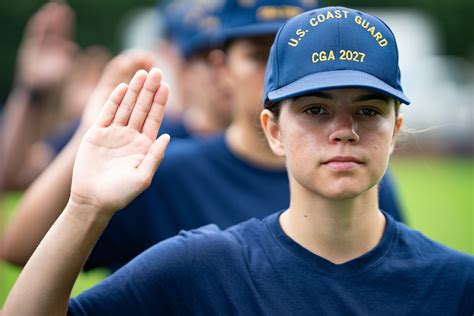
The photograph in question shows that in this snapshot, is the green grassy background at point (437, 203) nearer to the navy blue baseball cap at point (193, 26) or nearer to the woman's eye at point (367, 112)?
the navy blue baseball cap at point (193, 26)

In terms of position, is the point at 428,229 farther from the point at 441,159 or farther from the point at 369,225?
the point at 441,159

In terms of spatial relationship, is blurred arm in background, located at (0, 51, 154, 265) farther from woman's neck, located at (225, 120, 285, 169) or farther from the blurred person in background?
the blurred person in background

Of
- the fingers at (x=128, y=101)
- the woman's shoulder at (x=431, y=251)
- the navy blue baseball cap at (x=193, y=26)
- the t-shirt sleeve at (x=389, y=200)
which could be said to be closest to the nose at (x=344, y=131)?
the woman's shoulder at (x=431, y=251)

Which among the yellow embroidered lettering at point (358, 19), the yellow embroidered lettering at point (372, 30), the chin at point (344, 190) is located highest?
the yellow embroidered lettering at point (358, 19)

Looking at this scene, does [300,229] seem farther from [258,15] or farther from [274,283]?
[258,15]

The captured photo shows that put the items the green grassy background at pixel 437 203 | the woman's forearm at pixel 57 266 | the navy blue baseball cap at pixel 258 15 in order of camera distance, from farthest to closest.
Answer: the green grassy background at pixel 437 203 < the navy blue baseball cap at pixel 258 15 < the woman's forearm at pixel 57 266

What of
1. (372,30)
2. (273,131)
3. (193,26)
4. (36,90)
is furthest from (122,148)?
(193,26)

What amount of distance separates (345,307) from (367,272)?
0.54 feet

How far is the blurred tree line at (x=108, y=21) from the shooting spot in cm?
3816

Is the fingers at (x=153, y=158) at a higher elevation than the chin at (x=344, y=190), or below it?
higher

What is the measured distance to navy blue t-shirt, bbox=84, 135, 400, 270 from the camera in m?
4.43

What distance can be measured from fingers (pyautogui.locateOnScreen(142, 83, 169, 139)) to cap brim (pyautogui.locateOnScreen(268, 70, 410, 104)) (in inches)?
15.7

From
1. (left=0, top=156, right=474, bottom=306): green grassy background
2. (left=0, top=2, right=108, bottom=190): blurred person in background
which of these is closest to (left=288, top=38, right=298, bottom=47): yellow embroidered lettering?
(left=0, top=2, right=108, bottom=190): blurred person in background

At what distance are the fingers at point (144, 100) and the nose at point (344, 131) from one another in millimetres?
624
